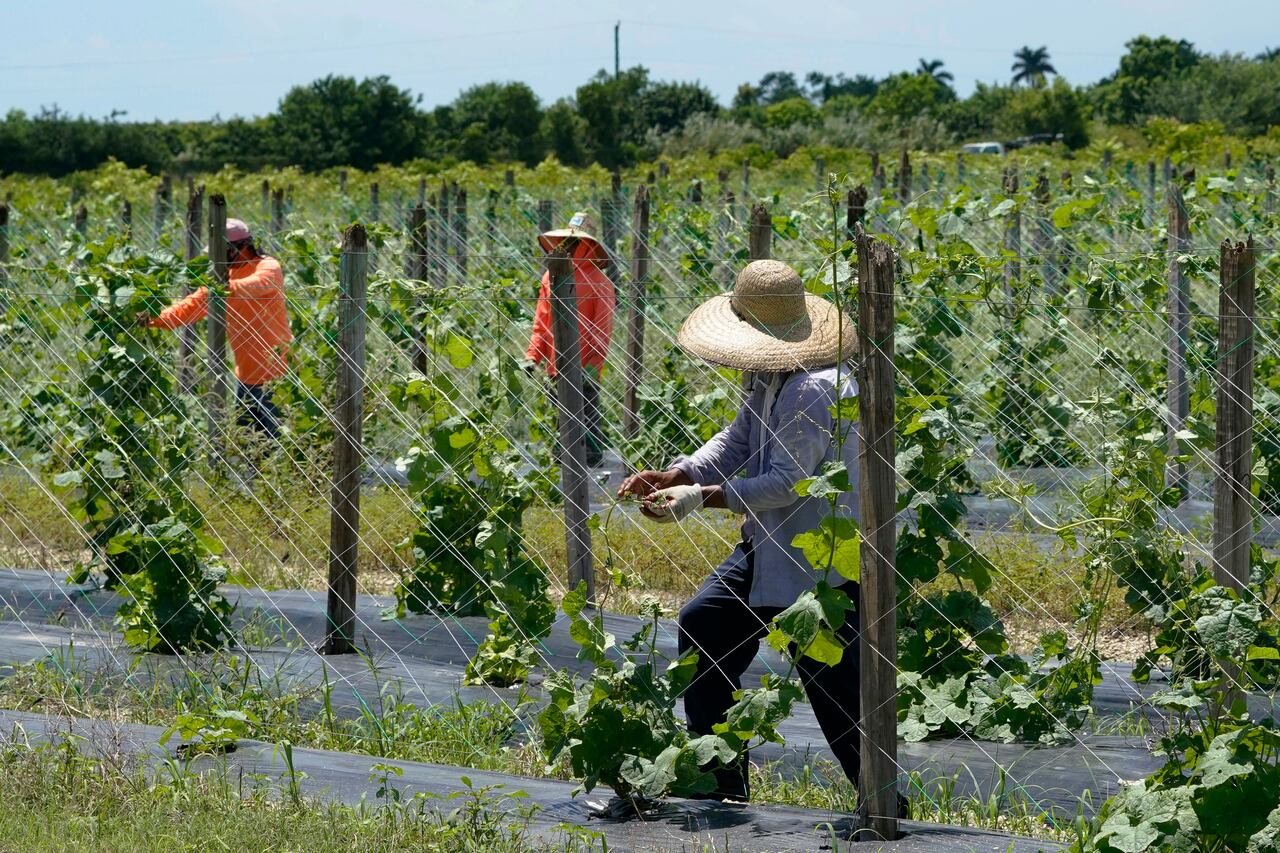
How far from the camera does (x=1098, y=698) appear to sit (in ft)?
14.8

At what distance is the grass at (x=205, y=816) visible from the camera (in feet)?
10.2

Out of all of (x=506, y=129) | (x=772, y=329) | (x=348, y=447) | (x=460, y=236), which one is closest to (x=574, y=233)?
(x=348, y=447)

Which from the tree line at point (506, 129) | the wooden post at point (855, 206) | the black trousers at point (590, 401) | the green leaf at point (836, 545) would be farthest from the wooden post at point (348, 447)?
the tree line at point (506, 129)

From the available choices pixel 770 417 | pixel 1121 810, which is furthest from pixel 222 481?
pixel 1121 810

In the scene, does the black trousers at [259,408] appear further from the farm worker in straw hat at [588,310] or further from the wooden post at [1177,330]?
the wooden post at [1177,330]

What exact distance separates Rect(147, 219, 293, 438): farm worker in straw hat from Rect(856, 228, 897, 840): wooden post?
4559 mm

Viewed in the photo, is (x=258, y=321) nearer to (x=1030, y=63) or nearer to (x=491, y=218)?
(x=491, y=218)

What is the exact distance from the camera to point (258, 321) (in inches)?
292

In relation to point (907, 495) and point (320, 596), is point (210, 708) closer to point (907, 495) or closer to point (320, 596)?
point (320, 596)

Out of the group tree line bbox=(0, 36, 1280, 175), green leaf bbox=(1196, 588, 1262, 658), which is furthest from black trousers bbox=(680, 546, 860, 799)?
tree line bbox=(0, 36, 1280, 175)

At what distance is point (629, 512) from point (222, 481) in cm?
211

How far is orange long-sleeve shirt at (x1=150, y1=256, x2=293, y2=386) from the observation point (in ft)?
23.5

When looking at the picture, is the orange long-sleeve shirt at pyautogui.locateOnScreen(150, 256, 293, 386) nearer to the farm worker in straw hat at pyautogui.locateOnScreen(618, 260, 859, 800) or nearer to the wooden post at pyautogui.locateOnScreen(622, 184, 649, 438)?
the wooden post at pyautogui.locateOnScreen(622, 184, 649, 438)

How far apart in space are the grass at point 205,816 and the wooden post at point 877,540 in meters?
0.64
